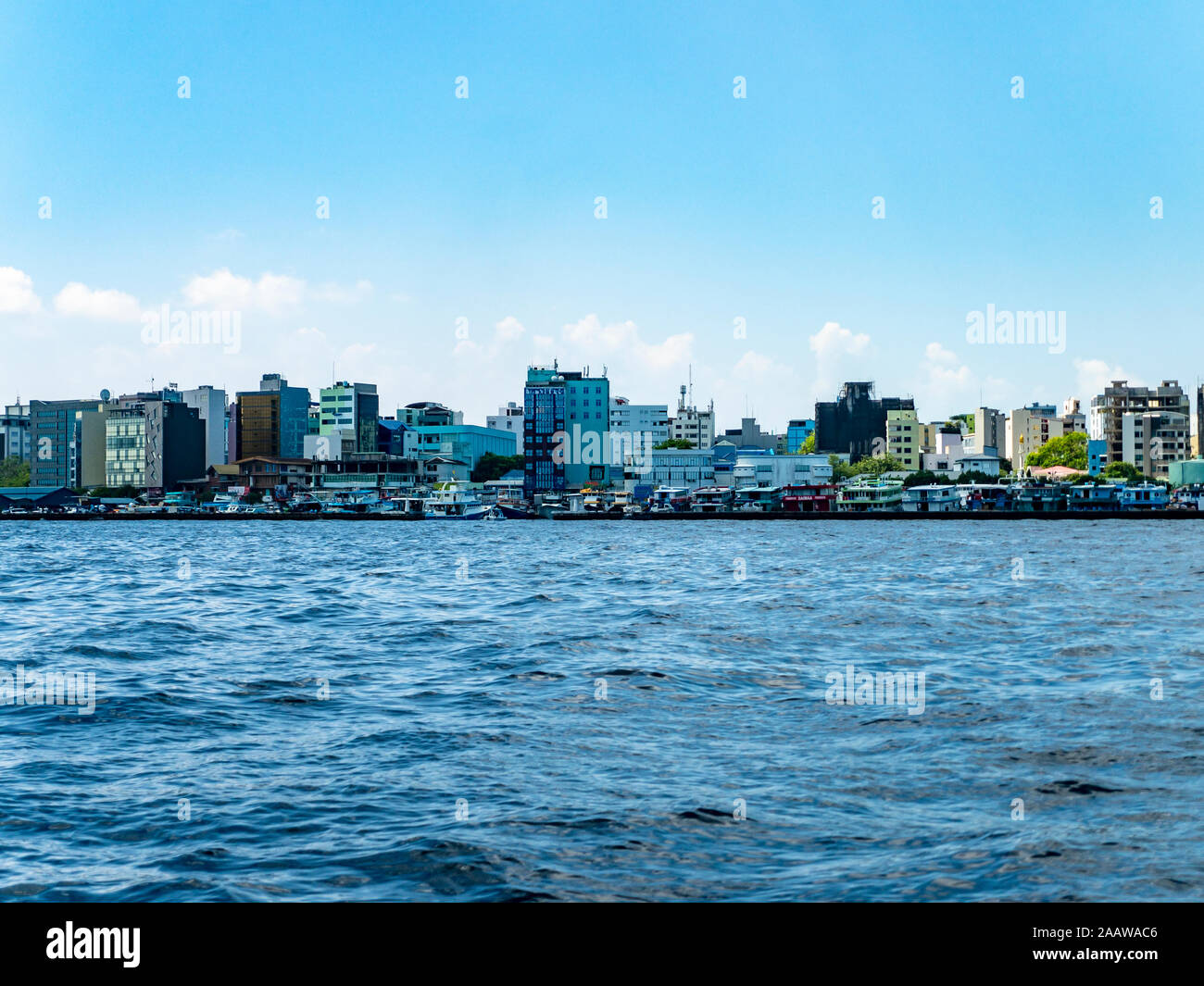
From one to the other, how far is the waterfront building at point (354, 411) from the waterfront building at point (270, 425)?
5350 mm

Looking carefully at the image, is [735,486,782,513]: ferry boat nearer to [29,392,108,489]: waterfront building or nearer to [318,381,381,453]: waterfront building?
[318,381,381,453]: waterfront building

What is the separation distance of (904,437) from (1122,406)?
28.6 m

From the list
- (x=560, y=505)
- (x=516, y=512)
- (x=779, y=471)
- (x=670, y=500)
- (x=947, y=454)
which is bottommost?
(x=516, y=512)

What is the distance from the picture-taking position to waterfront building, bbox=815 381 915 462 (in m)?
169

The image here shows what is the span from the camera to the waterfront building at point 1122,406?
466ft

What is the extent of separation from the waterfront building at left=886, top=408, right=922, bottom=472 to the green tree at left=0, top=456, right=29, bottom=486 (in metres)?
130

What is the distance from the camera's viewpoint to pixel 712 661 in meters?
16.2

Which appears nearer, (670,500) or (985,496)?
(985,496)

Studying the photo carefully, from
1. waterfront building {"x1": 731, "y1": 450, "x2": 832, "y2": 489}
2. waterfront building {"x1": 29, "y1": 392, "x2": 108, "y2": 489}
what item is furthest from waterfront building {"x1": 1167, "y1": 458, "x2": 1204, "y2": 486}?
waterfront building {"x1": 29, "y1": 392, "x2": 108, "y2": 489}

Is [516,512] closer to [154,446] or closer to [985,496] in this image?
[985,496]

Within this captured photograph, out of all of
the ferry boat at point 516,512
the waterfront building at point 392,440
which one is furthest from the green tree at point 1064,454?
the waterfront building at point 392,440

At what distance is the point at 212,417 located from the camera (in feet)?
529

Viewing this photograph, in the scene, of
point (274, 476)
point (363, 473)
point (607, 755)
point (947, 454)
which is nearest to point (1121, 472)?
point (947, 454)
